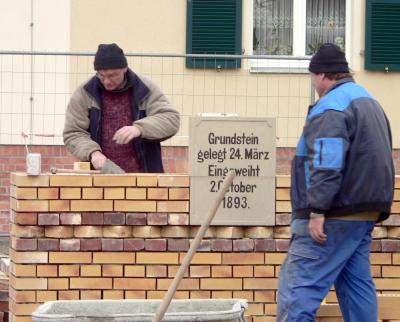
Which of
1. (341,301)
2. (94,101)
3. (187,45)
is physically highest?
(187,45)

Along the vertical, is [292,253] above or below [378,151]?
below

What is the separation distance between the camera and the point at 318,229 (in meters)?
6.60

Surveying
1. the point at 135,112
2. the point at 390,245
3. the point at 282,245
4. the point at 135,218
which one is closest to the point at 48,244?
the point at 135,218

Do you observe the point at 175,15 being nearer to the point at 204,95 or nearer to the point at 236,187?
the point at 204,95

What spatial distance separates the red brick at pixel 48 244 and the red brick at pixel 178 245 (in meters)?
0.61

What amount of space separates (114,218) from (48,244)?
38 cm

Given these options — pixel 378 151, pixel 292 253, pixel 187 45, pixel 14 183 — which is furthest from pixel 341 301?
pixel 187 45

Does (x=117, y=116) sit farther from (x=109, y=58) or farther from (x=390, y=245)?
(x=390, y=245)

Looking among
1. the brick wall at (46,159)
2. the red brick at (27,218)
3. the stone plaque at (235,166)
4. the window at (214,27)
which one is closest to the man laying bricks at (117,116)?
the stone plaque at (235,166)

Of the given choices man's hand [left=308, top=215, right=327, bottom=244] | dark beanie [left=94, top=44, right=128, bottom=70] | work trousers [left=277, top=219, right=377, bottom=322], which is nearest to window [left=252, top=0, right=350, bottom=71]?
dark beanie [left=94, top=44, right=128, bottom=70]

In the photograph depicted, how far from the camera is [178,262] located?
289 inches

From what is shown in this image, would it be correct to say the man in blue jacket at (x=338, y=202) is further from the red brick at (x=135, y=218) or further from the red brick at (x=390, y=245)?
the red brick at (x=135, y=218)

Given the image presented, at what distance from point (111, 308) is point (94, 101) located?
6.54ft

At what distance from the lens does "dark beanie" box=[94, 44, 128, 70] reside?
7914 mm
